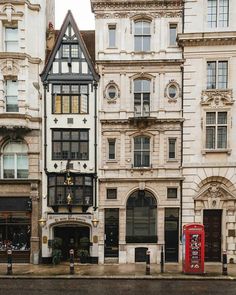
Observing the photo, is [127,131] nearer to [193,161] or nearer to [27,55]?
[193,161]

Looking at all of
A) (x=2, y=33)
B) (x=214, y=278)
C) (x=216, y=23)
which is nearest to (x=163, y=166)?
(x=214, y=278)

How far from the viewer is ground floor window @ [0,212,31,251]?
24.7m

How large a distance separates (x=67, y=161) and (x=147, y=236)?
6.86 meters

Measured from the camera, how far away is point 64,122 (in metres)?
24.7

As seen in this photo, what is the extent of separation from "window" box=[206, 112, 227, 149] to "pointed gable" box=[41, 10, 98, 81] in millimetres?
7680

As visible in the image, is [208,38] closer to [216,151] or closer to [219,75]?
[219,75]

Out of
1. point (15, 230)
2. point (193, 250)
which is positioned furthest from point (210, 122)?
point (15, 230)

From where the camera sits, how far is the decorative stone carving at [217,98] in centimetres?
2409

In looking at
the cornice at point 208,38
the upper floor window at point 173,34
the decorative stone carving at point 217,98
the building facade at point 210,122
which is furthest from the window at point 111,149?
the cornice at point 208,38

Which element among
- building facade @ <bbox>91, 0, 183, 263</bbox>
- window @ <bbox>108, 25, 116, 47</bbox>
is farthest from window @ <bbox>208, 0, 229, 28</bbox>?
window @ <bbox>108, 25, 116, 47</bbox>

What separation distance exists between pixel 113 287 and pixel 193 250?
525 cm

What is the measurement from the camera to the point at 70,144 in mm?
24672

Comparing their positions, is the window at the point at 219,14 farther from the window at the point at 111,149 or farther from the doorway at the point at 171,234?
the doorway at the point at 171,234

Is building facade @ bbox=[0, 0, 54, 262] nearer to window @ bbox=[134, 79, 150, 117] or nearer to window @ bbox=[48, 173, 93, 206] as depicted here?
window @ bbox=[48, 173, 93, 206]
